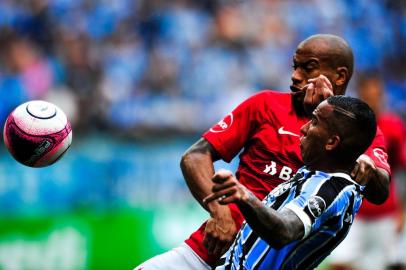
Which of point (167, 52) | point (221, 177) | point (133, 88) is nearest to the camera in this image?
point (221, 177)

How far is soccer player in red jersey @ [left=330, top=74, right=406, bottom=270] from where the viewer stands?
10148 mm

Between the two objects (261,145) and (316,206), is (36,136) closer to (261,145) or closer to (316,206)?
(261,145)

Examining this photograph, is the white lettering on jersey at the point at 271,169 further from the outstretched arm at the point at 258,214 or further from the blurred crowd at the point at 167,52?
the blurred crowd at the point at 167,52

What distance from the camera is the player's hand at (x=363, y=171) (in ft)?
16.2

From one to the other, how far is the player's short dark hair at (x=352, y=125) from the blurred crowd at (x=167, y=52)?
851 centimetres

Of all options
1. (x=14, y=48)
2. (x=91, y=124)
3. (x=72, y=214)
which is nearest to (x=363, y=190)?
(x=72, y=214)

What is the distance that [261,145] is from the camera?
5.59 metres

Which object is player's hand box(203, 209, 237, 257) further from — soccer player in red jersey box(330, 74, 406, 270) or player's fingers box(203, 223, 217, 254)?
soccer player in red jersey box(330, 74, 406, 270)

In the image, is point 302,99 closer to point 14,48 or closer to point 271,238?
point 271,238

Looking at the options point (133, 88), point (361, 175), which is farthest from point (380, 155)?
point (133, 88)

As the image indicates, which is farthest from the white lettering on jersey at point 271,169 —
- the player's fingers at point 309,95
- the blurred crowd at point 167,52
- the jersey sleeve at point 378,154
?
the blurred crowd at point 167,52

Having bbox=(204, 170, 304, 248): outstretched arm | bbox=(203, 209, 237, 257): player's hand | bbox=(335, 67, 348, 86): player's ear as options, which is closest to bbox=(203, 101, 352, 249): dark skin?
bbox=(204, 170, 304, 248): outstretched arm

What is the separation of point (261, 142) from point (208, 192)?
18.4 inches

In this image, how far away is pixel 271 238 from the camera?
14.2ft
